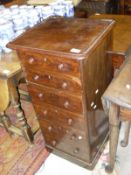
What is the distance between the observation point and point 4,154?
1.79 metres

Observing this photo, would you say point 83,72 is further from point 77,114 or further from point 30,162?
point 30,162

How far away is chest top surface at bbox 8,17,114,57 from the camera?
3.53ft

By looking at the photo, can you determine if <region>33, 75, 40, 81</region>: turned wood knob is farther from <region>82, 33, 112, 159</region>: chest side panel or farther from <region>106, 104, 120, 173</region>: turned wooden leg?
<region>106, 104, 120, 173</region>: turned wooden leg

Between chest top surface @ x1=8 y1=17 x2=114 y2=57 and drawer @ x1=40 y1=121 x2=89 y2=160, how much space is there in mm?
542

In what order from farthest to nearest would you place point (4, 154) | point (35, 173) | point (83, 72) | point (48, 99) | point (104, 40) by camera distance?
point (4, 154) → point (35, 173) → point (48, 99) → point (104, 40) → point (83, 72)

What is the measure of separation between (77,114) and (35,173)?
2.10 ft

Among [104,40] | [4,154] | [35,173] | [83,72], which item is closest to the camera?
[83,72]

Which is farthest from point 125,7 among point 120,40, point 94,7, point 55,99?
point 55,99

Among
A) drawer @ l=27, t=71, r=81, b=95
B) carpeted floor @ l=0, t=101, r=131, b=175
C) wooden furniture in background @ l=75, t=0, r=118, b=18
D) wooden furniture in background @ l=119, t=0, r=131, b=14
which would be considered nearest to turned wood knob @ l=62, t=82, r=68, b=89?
drawer @ l=27, t=71, r=81, b=95

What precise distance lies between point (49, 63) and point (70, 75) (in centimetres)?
12

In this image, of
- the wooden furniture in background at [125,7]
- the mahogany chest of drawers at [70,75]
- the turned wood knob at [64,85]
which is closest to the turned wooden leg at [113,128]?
the mahogany chest of drawers at [70,75]

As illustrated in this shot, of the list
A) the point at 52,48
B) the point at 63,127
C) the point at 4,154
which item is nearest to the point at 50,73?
the point at 52,48

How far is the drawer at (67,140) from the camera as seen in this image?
1.39m

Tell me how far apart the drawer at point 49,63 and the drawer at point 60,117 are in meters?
0.28
